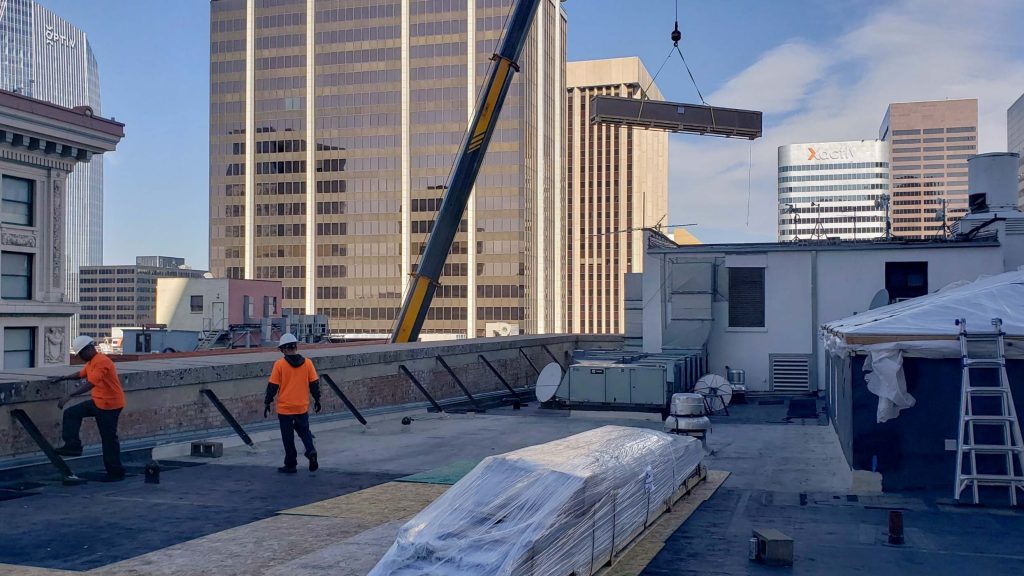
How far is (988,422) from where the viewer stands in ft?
40.2

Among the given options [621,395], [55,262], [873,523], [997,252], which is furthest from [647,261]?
[55,262]

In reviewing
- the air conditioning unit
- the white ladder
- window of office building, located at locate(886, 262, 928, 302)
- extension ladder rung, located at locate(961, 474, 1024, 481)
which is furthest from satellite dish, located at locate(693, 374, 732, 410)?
the air conditioning unit

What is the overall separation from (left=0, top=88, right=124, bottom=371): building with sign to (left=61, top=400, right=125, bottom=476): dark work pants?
2870 centimetres

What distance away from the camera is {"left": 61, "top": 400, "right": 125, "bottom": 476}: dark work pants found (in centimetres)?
1191

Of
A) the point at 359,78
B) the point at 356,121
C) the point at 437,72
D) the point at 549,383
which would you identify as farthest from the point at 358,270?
the point at 549,383

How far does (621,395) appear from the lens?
77.0 feet

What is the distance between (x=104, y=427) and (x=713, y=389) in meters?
17.5

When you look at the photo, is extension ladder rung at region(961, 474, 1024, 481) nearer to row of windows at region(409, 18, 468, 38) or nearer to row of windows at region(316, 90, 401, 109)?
row of windows at region(409, 18, 468, 38)

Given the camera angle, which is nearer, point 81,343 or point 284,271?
point 81,343

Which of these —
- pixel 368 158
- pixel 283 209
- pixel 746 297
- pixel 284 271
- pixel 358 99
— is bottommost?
pixel 746 297

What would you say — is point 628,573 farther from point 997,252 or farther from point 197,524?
point 997,252

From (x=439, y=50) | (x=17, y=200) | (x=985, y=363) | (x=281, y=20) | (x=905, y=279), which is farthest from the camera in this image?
(x=281, y=20)

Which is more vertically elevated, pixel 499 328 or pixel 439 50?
pixel 439 50

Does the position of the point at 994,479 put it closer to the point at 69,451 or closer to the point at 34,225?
the point at 69,451
